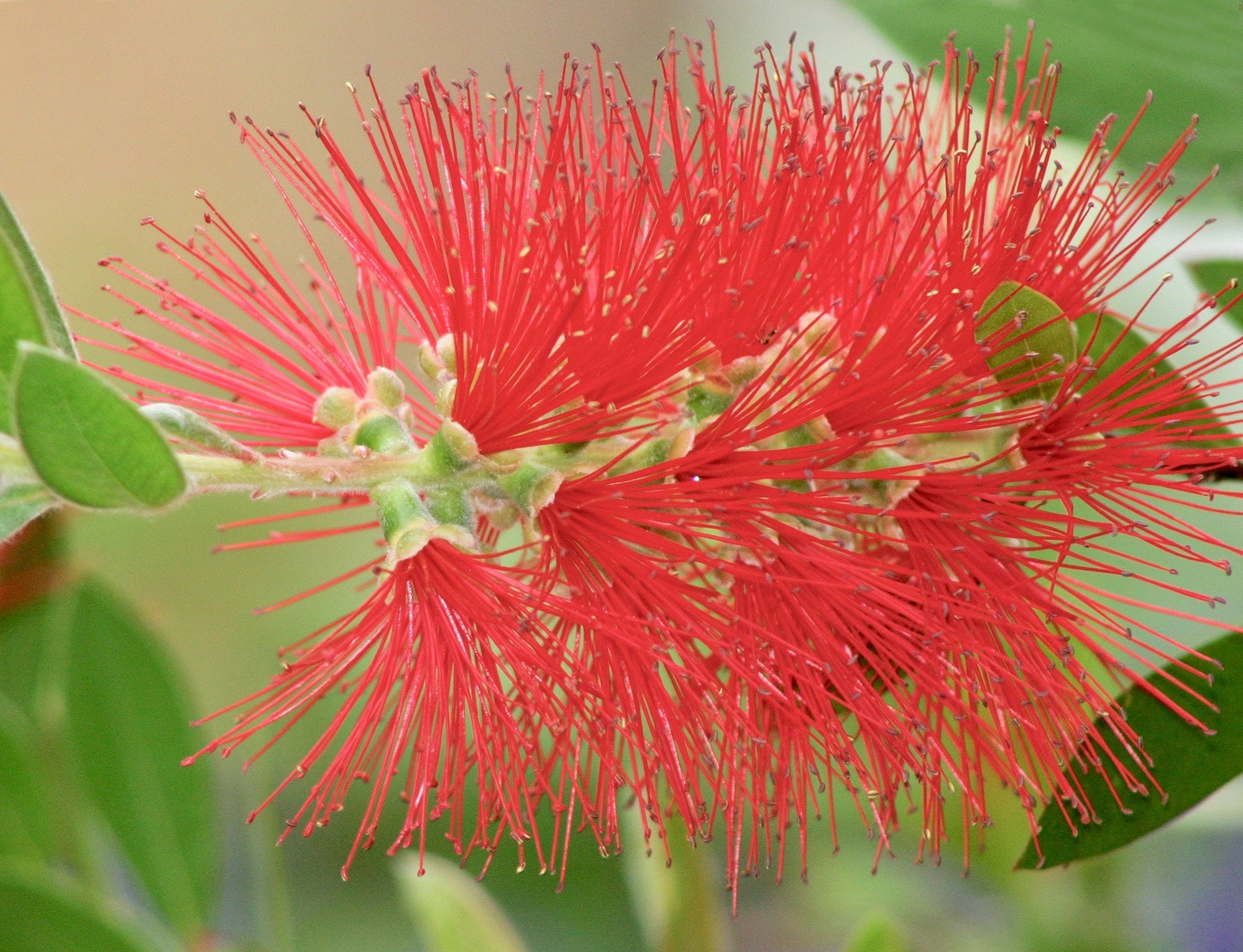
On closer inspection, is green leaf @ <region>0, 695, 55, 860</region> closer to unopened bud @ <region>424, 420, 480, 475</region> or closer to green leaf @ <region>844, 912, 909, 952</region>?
unopened bud @ <region>424, 420, 480, 475</region>

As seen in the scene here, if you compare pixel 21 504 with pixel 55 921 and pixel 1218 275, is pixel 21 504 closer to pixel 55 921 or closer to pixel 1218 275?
pixel 55 921

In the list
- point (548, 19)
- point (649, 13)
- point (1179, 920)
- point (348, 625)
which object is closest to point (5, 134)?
point (548, 19)

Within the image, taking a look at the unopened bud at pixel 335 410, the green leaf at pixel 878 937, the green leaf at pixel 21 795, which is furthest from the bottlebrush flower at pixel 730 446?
the green leaf at pixel 21 795

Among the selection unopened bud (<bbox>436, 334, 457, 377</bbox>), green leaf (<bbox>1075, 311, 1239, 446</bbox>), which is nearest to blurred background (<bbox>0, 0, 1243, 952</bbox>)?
green leaf (<bbox>1075, 311, 1239, 446</bbox>)

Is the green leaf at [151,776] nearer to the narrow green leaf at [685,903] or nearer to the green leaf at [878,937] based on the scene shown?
the narrow green leaf at [685,903]

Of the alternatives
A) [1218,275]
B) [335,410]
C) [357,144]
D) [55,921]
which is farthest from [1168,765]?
[357,144]
